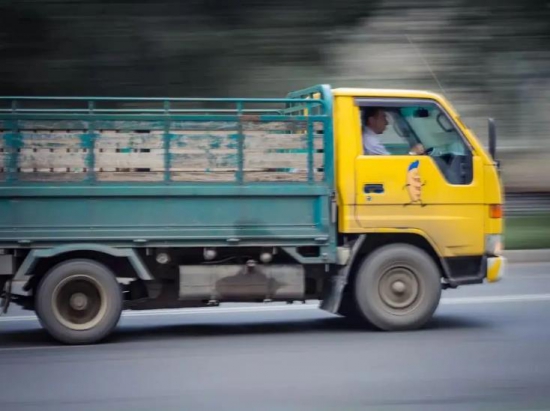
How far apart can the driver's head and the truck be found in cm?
4

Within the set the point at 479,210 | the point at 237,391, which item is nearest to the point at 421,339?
the point at 479,210

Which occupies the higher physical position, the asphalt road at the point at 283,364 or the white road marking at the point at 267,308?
the white road marking at the point at 267,308

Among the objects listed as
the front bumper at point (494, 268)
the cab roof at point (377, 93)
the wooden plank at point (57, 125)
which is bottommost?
the front bumper at point (494, 268)

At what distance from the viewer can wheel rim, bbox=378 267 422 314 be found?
29.3 feet

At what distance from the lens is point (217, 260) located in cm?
877

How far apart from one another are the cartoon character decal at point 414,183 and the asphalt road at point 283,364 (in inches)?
50.0

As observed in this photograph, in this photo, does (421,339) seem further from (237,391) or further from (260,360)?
(237,391)

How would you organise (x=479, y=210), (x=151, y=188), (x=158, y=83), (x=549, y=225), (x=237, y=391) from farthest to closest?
(x=158, y=83)
(x=549, y=225)
(x=479, y=210)
(x=151, y=188)
(x=237, y=391)

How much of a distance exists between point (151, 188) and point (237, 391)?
2.40 metres

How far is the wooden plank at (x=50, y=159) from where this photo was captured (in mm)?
8211

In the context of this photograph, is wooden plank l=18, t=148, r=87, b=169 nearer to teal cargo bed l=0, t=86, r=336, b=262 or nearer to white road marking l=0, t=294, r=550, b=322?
teal cargo bed l=0, t=86, r=336, b=262

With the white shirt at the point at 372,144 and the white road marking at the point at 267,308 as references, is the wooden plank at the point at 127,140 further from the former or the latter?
the white road marking at the point at 267,308

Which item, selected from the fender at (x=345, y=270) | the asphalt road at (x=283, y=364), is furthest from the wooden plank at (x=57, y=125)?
the fender at (x=345, y=270)

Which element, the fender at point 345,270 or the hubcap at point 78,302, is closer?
the hubcap at point 78,302
